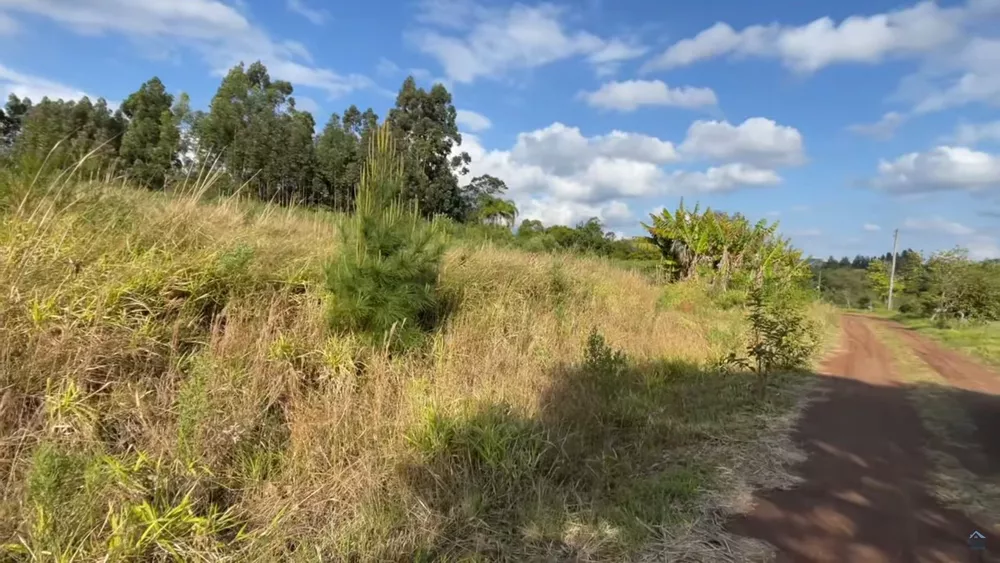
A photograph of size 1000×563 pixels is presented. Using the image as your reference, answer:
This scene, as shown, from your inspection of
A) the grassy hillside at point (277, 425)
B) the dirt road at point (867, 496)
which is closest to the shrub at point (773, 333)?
the dirt road at point (867, 496)

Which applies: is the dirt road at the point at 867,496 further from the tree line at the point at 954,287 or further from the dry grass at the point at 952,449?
the tree line at the point at 954,287

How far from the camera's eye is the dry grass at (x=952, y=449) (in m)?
4.10

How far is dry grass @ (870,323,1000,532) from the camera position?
410 centimetres

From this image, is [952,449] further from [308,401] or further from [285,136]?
[285,136]

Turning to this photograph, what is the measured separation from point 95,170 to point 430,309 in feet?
12.7

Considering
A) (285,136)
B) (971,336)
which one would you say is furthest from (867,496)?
(285,136)

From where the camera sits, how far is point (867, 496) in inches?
165

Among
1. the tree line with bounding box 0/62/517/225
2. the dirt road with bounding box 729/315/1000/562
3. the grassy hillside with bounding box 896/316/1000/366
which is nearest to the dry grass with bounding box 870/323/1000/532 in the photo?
the dirt road with bounding box 729/315/1000/562

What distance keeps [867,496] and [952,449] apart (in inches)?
77.6

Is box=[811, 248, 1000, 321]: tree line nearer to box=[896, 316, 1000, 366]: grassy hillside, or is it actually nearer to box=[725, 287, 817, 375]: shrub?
box=[896, 316, 1000, 366]: grassy hillside

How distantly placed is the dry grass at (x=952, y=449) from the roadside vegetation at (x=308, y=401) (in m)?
1.20

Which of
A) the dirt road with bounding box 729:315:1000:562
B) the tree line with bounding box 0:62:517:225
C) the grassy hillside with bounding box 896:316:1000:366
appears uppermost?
the tree line with bounding box 0:62:517:225

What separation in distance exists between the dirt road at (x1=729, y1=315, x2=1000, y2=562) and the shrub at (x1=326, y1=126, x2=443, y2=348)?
142 inches

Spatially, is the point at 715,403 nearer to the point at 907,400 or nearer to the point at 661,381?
the point at 661,381
